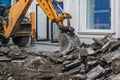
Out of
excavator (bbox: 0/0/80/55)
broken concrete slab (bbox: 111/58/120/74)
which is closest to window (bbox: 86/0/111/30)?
excavator (bbox: 0/0/80/55)

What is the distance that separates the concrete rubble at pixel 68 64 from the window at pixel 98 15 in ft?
7.86

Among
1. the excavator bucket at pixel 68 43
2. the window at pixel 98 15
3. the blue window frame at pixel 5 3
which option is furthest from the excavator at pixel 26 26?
the window at pixel 98 15

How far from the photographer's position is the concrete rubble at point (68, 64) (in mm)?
7801

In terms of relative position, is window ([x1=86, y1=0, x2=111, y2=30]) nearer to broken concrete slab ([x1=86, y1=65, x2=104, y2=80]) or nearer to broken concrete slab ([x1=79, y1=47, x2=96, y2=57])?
broken concrete slab ([x1=79, y1=47, x2=96, y2=57])

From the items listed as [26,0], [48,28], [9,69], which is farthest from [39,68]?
[48,28]

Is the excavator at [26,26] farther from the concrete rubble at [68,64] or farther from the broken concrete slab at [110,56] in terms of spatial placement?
the broken concrete slab at [110,56]

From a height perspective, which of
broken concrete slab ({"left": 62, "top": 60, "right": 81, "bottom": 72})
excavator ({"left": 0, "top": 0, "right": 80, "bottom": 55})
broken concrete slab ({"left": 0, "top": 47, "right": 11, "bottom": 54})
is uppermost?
excavator ({"left": 0, "top": 0, "right": 80, "bottom": 55})

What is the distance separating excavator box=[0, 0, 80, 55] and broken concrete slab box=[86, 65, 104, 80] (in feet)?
8.08

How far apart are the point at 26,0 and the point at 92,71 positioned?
4580 millimetres

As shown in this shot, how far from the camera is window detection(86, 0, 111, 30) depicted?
12.7 m

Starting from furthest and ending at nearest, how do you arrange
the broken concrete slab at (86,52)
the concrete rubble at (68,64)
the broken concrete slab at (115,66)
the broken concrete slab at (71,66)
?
the broken concrete slab at (86,52), the broken concrete slab at (71,66), the concrete rubble at (68,64), the broken concrete slab at (115,66)

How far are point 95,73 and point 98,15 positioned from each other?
5522 millimetres

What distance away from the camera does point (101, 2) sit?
12914 mm

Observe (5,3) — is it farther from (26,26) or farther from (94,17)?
(94,17)
